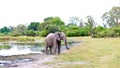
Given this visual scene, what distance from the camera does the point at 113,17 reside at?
98750 millimetres

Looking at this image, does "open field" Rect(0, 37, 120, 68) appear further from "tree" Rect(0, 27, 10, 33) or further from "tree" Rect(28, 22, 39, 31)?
"tree" Rect(0, 27, 10, 33)

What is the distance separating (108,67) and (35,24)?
123198 mm

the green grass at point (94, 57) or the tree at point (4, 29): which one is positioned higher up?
the tree at point (4, 29)

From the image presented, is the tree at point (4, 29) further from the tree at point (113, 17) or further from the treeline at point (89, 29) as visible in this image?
the tree at point (113, 17)

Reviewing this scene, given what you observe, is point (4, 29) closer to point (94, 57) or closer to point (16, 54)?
point (16, 54)

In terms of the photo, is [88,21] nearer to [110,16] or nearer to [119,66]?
[110,16]

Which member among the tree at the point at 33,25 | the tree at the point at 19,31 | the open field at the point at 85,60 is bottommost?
the open field at the point at 85,60

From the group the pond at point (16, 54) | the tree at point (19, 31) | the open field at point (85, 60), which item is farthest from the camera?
the tree at point (19, 31)

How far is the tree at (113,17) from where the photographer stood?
95.0 m

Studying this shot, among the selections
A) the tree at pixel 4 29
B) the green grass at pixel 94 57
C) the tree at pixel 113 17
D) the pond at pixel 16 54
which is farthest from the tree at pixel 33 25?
the green grass at pixel 94 57

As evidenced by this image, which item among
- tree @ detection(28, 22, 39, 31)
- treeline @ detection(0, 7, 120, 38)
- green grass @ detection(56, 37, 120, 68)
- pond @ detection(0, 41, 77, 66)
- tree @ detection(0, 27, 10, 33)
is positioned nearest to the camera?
green grass @ detection(56, 37, 120, 68)

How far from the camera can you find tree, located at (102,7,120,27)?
3740 inches

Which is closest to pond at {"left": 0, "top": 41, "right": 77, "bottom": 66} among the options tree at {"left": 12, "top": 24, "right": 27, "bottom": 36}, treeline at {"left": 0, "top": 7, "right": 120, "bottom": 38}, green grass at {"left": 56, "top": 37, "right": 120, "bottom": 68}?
green grass at {"left": 56, "top": 37, "right": 120, "bottom": 68}

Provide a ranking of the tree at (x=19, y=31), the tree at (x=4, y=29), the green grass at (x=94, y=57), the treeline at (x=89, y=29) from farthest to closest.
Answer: the tree at (x=4, y=29) < the tree at (x=19, y=31) < the treeline at (x=89, y=29) < the green grass at (x=94, y=57)
